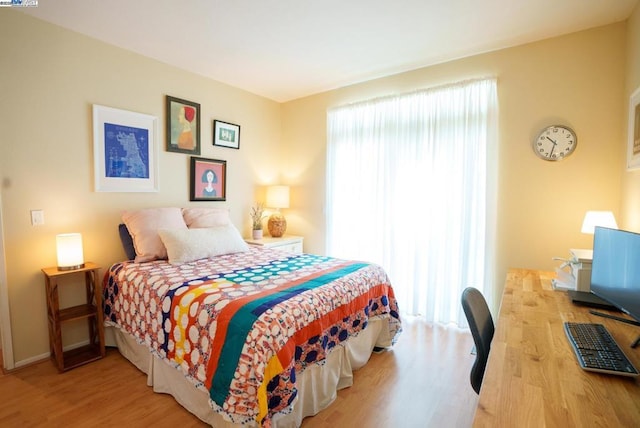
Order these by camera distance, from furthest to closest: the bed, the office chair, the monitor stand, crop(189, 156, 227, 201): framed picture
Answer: crop(189, 156, 227, 201): framed picture → the monitor stand → the bed → the office chair

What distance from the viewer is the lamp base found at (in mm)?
4277

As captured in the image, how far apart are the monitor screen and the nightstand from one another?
11.0ft

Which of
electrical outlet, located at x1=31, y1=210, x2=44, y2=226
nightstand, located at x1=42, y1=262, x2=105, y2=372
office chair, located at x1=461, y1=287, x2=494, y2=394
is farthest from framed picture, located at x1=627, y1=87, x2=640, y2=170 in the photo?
electrical outlet, located at x1=31, y1=210, x2=44, y2=226

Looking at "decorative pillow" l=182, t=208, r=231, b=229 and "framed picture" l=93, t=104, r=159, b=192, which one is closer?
"framed picture" l=93, t=104, r=159, b=192

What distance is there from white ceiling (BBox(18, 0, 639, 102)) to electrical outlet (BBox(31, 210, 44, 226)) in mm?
1543

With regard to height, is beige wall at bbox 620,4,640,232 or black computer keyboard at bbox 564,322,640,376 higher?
beige wall at bbox 620,4,640,232

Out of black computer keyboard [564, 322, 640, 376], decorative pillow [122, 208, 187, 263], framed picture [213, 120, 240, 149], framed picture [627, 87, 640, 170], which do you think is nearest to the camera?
black computer keyboard [564, 322, 640, 376]

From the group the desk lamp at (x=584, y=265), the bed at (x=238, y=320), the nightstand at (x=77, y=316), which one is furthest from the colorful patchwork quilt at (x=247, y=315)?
the desk lamp at (x=584, y=265)

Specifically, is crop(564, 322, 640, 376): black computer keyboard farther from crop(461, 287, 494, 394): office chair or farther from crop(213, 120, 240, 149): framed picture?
crop(213, 120, 240, 149): framed picture

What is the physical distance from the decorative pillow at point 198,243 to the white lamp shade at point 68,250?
601 mm

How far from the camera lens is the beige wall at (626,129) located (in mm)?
2127

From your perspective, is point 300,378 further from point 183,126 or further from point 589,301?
point 183,126

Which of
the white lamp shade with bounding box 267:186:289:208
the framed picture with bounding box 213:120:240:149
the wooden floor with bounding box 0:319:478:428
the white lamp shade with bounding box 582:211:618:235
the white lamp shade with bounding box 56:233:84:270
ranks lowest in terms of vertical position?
the wooden floor with bounding box 0:319:478:428

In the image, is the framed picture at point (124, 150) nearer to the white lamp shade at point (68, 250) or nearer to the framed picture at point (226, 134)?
the white lamp shade at point (68, 250)
